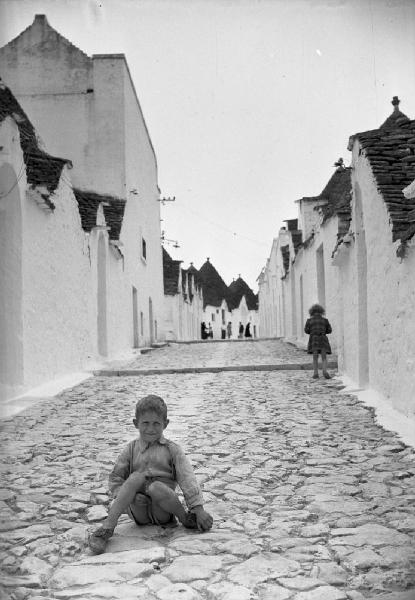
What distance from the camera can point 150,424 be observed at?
3031mm

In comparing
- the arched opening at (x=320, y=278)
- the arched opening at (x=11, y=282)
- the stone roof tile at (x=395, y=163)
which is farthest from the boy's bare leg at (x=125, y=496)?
the arched opening at (x=320, y=278)

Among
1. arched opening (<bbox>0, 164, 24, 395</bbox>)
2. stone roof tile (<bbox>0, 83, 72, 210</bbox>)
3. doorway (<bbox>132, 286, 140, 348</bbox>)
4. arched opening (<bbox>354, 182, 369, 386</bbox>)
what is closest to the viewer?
arched opening (<bbox>0, 164, 24, 395</bbox>)

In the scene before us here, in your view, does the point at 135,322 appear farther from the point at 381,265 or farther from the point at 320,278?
the point at 381,265

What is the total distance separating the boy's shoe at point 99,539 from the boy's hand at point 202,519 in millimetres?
419

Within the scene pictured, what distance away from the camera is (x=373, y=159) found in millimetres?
6871

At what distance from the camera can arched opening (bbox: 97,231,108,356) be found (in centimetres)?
1326

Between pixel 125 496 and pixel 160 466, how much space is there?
230 mm

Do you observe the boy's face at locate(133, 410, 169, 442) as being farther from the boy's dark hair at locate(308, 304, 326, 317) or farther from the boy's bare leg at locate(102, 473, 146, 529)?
the boy's dark hair at locate(308, 304, 326, 317)

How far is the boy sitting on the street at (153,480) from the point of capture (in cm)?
299

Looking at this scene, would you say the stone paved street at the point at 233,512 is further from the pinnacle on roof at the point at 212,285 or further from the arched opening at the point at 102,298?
the pinnacle on roof at the point at 212,285

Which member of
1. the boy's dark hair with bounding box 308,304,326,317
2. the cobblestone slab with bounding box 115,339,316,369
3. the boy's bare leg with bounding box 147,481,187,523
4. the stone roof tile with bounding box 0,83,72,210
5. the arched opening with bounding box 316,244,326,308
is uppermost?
the stone roof tile with bounding box 0,83,72,210

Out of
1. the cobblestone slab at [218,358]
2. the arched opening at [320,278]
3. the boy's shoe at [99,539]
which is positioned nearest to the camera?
the boy's shoe at [99,539]

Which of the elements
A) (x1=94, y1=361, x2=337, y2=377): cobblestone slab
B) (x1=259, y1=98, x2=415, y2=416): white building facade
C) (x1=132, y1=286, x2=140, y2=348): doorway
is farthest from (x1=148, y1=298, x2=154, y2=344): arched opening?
(x1=259, y1=98, x2=415, y2=416): white building facade

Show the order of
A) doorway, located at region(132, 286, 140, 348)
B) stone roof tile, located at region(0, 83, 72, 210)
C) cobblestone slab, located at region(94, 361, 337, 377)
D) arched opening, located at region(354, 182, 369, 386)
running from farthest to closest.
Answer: doorway, located at region(132, 286, 140, 348) → cobblestone slab, located at region(94, 361, 337, 377) → stone roof tile, located at region(0, 83, 72, 210) → arched opening, located at region(354, 182, 369, 386)
